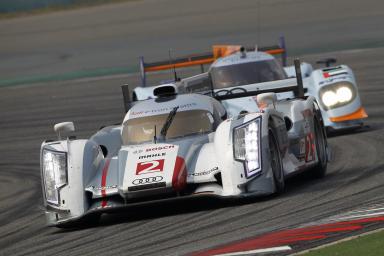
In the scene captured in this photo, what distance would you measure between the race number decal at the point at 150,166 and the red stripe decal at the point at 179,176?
0.15 m

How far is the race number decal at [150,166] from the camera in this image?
11.0 metres

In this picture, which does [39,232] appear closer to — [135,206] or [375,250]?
[135,206]

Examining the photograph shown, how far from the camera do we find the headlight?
10977 millimetres

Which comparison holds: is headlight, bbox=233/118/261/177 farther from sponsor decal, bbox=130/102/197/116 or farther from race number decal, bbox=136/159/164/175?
sponsor decal, bbox=130/102/197/116

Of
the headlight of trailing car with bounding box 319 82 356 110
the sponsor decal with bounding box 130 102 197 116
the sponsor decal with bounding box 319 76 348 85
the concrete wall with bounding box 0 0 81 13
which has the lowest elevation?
the concrete wall with bounding box 0 0 81 13

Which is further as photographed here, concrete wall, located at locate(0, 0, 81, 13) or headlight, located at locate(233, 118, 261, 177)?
concrete wall, located at locate(0, 0, 81, 13)

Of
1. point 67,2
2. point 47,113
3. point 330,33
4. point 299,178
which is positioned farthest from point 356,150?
point 67,2

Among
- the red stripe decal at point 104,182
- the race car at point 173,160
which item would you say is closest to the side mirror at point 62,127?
the race car at point 173,160

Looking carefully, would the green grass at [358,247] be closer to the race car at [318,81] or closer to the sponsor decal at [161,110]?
the sponsor decal at [161,110]

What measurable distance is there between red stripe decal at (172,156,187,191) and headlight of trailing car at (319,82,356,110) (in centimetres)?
674

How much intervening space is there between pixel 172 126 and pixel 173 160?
1.26 meters

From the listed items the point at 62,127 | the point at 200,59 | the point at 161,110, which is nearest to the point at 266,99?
the point at 161,110

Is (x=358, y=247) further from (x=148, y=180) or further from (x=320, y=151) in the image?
(x=320, y=151)

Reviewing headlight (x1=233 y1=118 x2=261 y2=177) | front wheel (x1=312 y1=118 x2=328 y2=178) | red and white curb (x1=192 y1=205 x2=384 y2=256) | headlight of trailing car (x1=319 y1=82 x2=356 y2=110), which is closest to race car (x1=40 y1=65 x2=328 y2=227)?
headlight (x1=233 y1=118 x2=261 y2=177)
